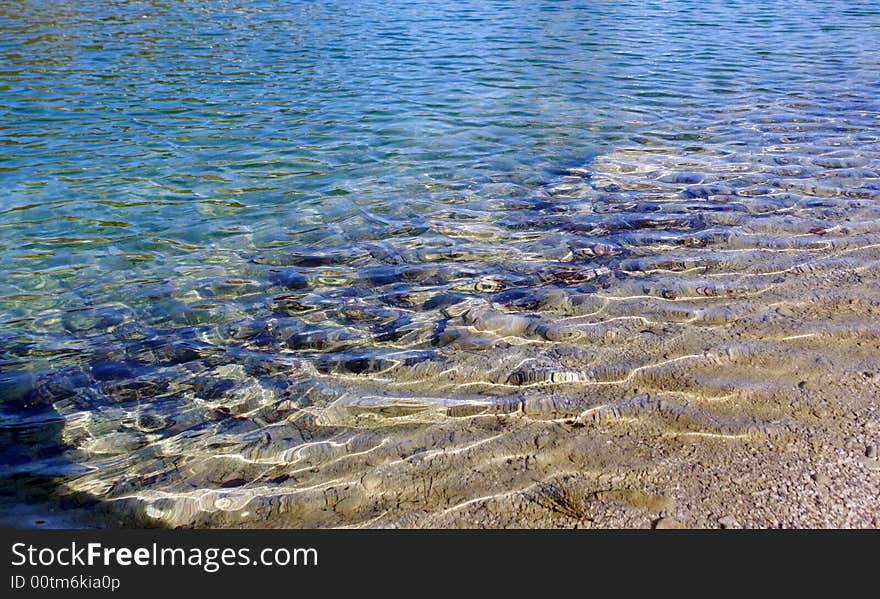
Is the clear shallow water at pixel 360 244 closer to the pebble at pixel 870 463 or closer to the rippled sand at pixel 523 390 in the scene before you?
the rippled sand at pixel 523 390

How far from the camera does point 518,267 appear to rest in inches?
215

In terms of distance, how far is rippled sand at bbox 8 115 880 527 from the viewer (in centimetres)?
305

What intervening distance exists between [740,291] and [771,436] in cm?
168

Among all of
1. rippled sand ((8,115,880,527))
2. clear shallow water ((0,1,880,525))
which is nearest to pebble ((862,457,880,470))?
rippled sand ((8,115,880,527))

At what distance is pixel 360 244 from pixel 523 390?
9.24 feet

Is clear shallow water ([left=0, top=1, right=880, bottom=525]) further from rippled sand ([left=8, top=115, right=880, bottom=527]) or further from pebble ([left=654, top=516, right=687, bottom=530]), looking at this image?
pebble ([left=654, top=516, right=687, bottom=530])

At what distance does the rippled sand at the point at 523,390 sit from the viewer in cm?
305

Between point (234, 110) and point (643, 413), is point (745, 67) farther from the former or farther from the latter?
point (643, 413)

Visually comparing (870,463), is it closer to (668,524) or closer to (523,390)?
(668,524)

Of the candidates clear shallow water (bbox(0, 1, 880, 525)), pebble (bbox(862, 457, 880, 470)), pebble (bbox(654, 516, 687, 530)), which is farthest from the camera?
clear shallow water (bbox(0, 1, 880, 525))

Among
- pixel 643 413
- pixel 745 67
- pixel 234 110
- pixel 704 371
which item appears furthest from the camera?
pixel 745 67

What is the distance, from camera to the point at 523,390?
379 centimetres

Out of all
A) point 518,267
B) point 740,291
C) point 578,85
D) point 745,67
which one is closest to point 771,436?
point 740,291

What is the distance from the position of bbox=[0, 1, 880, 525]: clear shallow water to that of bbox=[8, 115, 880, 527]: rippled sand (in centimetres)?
3
